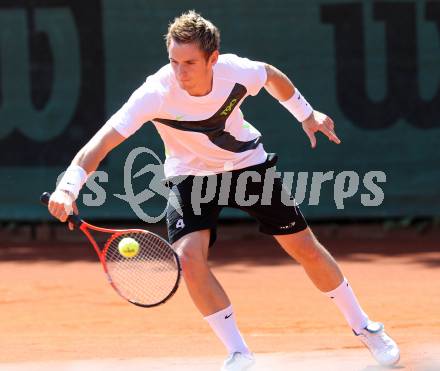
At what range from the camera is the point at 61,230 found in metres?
8.88

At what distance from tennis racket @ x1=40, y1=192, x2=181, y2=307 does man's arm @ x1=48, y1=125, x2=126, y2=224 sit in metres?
0.13

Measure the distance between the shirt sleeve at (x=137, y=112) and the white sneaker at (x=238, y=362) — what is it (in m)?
1.01

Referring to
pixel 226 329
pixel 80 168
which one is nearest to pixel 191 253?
pixel 226 329

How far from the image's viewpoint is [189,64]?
3900mm

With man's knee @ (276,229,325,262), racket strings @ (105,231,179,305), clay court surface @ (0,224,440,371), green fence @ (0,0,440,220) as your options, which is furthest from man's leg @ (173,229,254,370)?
green fence @ (0,0,440,220)

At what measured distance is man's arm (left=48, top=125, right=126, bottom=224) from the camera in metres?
3.62

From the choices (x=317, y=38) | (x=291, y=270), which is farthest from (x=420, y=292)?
(x=317, y=38)

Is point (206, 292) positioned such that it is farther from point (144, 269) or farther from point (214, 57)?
point (214, 57)

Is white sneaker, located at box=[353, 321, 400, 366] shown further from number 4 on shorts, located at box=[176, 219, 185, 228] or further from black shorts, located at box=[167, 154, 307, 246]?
number 4 on shorts, located at box=[176, 219, 185, 228]

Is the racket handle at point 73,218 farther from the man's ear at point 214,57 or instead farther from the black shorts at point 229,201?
the man's ear at point 214,57

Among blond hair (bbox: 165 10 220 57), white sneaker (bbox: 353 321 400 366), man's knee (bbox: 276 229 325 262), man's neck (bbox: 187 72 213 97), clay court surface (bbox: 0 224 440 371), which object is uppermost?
blond hair (bbox: 165 10 220 57)

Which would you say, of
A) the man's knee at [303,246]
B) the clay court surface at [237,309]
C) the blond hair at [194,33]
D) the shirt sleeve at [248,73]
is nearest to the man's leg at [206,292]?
the clay court surface at [237,309]

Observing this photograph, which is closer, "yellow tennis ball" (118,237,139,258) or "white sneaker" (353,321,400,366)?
"yellow tennis ball" (118,237,139,258)

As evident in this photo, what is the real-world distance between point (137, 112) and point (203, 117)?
308 mm
